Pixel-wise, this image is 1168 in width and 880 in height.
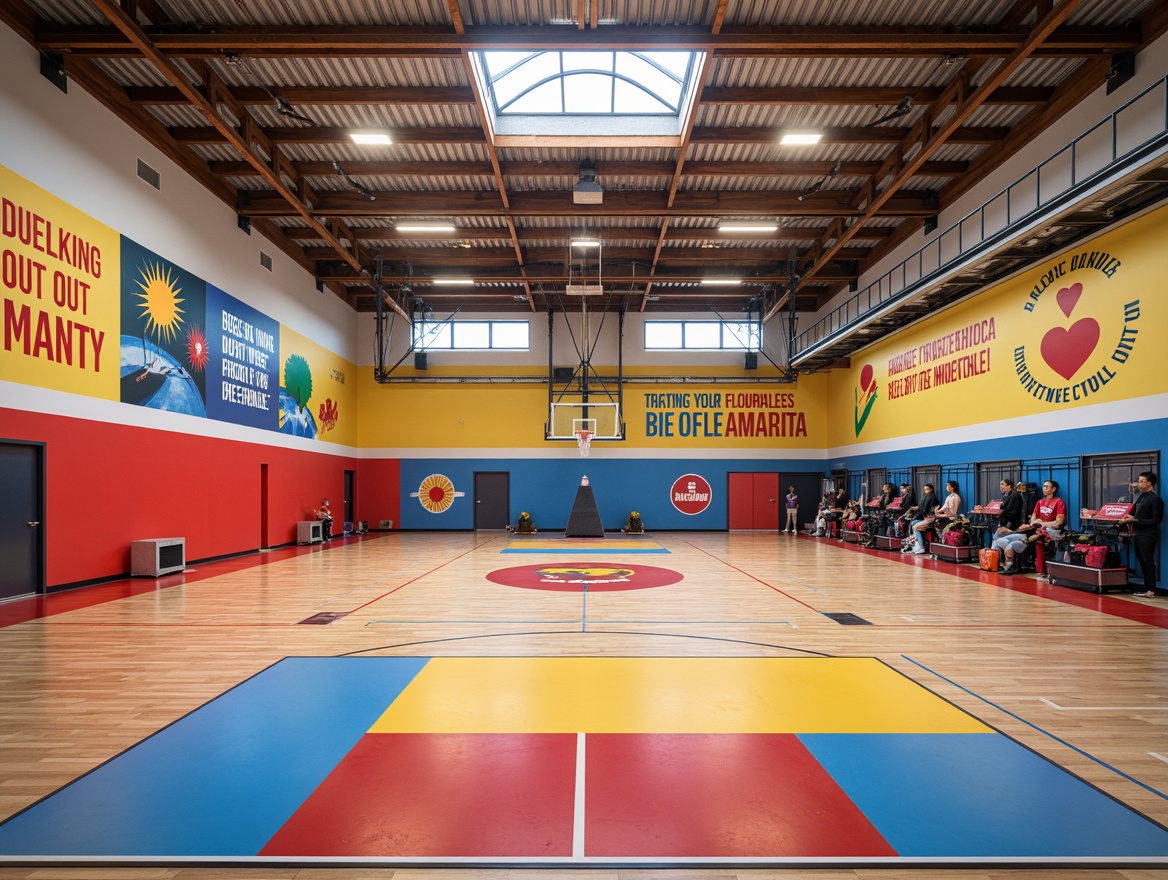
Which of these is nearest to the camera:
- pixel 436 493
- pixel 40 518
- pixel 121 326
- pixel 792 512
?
pixel 40 518

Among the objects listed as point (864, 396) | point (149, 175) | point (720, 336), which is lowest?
point (864, 396)

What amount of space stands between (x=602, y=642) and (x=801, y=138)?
9707mm

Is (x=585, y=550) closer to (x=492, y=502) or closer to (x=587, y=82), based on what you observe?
(x=492, y=502)

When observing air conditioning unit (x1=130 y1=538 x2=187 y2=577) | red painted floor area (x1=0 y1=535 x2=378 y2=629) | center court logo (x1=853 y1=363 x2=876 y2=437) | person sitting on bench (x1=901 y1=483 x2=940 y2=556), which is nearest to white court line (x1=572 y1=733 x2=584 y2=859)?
red painted floor area (x1=0 y1=535 x2=378 y2=629)

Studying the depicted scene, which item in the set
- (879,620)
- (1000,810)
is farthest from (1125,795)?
(879,620)

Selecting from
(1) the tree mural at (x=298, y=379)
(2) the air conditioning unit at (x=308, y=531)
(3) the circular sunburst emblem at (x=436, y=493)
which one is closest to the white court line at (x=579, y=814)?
(2) the air conditioning unit at (x=308, y=531)

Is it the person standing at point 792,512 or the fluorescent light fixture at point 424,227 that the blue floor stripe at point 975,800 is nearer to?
the fluorescent light fixture at point 424,227

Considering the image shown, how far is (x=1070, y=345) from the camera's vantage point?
36.0 feet

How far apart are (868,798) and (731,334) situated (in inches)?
830

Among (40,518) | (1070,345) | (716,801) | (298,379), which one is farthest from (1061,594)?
(298,379)

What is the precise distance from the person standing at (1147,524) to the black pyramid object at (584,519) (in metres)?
12.3

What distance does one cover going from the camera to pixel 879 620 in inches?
292

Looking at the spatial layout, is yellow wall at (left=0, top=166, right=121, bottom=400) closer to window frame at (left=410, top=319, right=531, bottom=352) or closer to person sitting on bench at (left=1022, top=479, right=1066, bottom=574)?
window frame at (left=410, top=319, right=531, bottom=352)

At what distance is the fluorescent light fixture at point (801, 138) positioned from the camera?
11.6m
